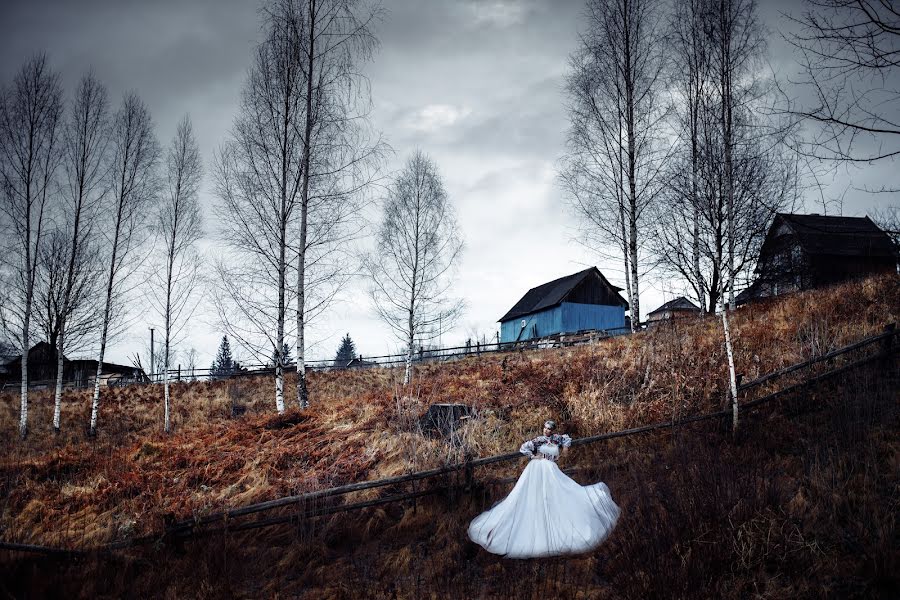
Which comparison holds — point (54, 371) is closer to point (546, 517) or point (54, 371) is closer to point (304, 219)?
point (304, 219)

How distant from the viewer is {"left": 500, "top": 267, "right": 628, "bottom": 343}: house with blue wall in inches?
1070

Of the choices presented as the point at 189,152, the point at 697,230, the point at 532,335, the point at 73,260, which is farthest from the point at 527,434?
the point at 532,335

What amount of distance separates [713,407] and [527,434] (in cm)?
367

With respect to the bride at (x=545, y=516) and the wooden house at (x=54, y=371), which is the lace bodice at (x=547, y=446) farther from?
the wooden house at (x=54, y=371)

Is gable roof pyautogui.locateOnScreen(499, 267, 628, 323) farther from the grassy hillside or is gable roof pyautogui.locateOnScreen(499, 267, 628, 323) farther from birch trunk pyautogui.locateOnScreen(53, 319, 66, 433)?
birch trunk pyautogui.locateOnScreen(53, 319, 66, 433)

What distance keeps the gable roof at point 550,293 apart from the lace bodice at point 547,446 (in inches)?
871

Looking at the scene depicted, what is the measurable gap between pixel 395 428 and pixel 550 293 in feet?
77.4

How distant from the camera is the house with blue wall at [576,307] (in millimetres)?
27172

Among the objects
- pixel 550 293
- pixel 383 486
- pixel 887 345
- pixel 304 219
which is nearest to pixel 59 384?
pixel 304 219

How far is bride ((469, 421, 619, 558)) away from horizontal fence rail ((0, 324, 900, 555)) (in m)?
0.82

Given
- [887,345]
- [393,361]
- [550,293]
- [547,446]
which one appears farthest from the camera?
[550,293]

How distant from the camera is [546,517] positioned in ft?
15.8

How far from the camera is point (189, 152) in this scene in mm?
16062

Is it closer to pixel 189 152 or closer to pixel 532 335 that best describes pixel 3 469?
pixel 189 152
